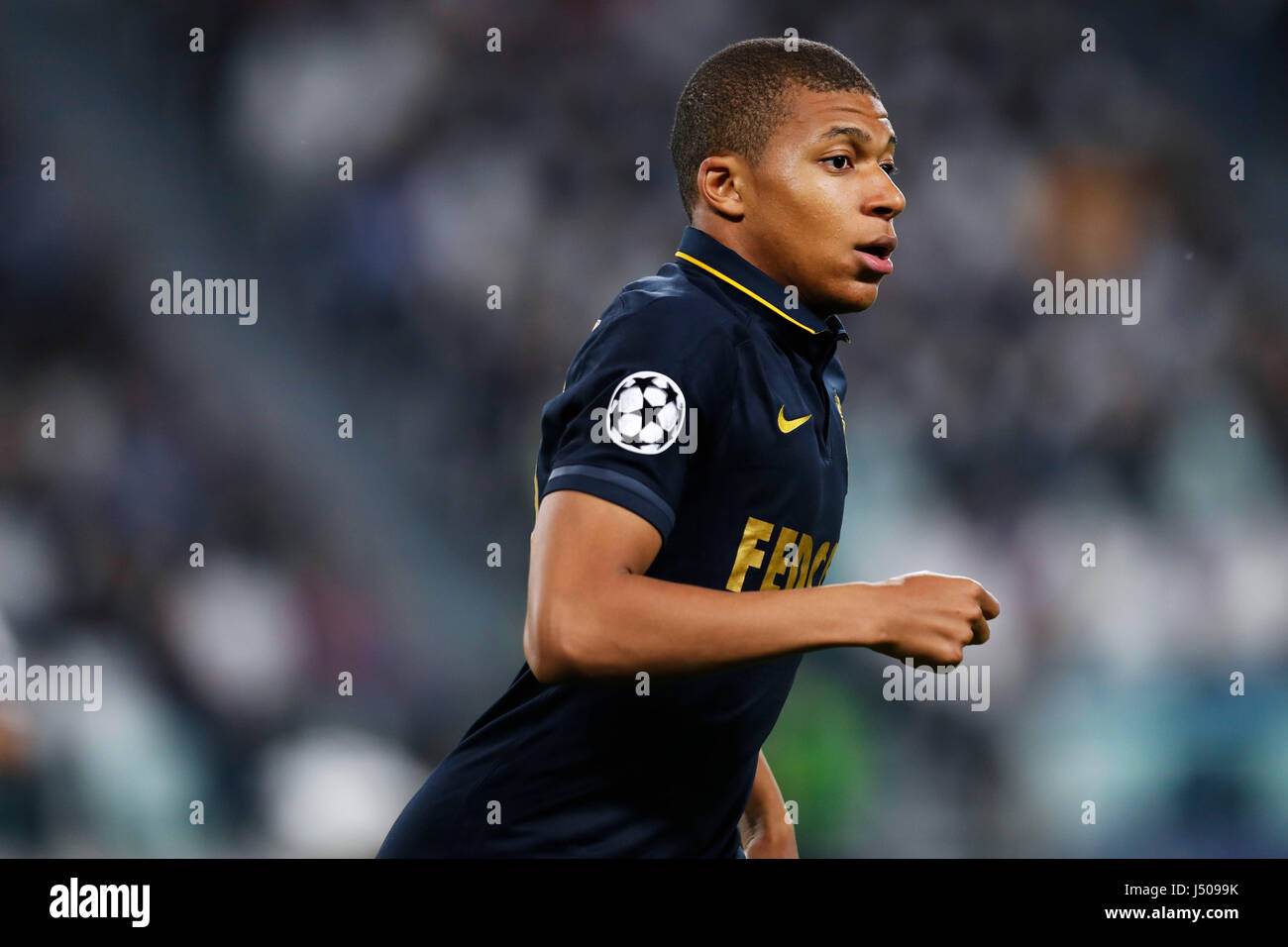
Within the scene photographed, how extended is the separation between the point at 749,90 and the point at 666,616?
0.80 metres

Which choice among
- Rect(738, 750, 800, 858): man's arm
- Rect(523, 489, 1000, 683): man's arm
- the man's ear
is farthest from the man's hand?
Rect(738, 750, 800, 858): man's arm

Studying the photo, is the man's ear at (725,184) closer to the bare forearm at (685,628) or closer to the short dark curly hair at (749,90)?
the short dark curly hair at (749,90)

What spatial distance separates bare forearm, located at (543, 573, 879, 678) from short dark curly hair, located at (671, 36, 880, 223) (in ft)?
2.20

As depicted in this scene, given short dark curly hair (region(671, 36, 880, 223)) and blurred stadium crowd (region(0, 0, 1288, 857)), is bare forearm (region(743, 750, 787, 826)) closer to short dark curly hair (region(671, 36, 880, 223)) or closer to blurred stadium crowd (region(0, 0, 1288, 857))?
short dark curly hair (region(671, 36, 880, 223))

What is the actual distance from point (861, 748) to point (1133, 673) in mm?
1153

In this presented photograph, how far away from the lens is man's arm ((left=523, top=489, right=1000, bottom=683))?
118 cm

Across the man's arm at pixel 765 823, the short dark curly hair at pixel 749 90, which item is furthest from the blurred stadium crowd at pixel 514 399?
the short dark curly hair at pixel 749 90

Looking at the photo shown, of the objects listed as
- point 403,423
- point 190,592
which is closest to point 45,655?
point 190,592

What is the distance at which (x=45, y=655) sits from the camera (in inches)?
194

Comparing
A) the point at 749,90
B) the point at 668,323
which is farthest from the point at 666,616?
the point at 749,90

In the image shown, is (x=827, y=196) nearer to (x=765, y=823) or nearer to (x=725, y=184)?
(x=725, y=184)

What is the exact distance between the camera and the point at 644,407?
1.28 m

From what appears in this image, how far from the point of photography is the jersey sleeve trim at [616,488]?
122cm

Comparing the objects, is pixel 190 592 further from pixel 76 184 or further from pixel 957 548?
pixel 957 548
